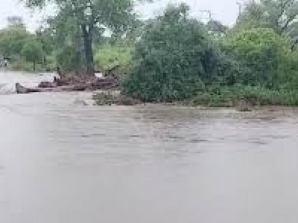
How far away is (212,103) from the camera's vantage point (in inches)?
966

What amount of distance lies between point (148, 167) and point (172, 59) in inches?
546

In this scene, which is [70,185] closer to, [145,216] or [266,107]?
[145,216]

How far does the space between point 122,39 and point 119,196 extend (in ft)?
111

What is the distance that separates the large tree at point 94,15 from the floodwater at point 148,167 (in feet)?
57.7

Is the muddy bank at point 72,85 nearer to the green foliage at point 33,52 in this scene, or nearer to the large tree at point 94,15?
the large tree at point 94,15

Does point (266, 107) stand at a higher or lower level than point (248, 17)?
lower

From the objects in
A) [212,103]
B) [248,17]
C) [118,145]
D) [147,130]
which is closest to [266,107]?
[212,103]

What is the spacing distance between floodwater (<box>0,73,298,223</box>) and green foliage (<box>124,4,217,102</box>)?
3798 millimetres

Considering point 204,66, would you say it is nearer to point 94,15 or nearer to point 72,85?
point 72,85

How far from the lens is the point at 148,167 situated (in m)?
12.7

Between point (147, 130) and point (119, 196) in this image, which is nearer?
point (119, 196)

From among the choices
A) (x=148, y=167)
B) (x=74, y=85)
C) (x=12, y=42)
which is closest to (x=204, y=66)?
(x=74, y=85)

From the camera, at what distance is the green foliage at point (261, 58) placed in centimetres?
2731

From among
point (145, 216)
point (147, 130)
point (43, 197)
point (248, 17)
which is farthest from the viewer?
point (248, 17)
